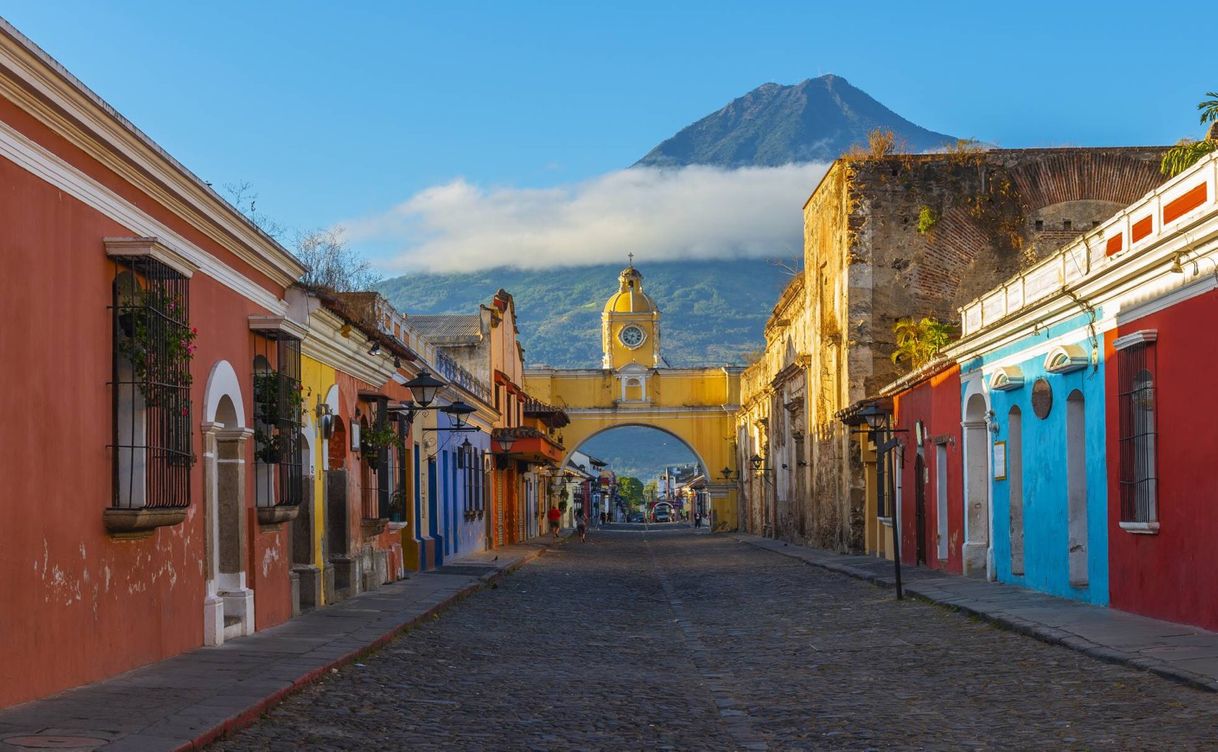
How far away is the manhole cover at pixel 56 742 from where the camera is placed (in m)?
6.22

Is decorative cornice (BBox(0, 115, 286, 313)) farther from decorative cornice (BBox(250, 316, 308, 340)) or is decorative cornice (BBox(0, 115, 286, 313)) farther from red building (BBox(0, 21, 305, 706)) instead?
decorative cornice (BBox(250, 316, 308, 340))

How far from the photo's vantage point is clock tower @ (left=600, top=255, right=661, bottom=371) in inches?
2923

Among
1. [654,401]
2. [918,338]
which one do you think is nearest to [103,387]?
[918,338]

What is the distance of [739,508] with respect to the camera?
198 feet

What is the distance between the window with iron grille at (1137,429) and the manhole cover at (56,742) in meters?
9.07

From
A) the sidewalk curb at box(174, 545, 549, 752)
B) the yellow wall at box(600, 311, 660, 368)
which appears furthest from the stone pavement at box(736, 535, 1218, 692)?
the yellow wall at box(600, 311, 660, 368)

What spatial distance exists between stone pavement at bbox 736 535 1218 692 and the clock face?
55208 millimetres

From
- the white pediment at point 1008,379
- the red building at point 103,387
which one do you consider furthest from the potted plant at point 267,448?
the white pediment at point 1008,379

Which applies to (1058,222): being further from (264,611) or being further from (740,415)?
(740,415)

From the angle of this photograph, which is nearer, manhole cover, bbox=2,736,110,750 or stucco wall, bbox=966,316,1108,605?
manhole cover, bbox=2,736,110,750

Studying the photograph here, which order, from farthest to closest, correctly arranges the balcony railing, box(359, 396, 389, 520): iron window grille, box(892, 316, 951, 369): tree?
box(892, 316, 951, 369): tree, box(359, 396, 389, 520): iron window grille, the balcony railing

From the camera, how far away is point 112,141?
28.8 feet

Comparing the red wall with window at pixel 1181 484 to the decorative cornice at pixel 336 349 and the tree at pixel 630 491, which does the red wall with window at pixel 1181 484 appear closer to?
the decorative cornice at pixel 336 349

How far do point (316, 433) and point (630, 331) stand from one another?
5980 cm
